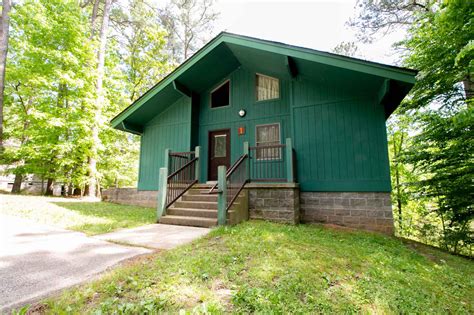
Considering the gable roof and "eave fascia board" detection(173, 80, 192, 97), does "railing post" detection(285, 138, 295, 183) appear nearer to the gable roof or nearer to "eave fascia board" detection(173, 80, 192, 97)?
the gable roof

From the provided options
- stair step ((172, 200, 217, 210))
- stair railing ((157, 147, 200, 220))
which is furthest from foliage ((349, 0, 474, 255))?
stair railing ((157, 147, 200, 220))

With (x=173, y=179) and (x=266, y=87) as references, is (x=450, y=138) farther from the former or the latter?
(x=173, y=179)

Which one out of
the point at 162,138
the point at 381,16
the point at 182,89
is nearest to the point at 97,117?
the point at 162,138

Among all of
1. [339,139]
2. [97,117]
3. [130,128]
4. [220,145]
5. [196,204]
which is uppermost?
[97,117]

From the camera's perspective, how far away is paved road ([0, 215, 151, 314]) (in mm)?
1830

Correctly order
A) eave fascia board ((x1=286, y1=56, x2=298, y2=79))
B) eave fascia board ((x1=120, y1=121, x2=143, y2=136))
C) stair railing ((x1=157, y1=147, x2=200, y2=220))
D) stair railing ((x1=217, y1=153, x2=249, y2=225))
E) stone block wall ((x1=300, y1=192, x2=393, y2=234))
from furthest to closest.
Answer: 1. eave fascia board ((x1=120, y1=121, x2=143, y2=136))
2. eave fascia board ((x1=286, y1=56, x2=298, y2=79))
3. stair railing ((x1=157, y1=147, x2=200, y2=220))
4. stone block wall ((x1=300, y1=192, x2=393, y2=234))
5. stair railing ((x1=217, y1=153, x2=249, y2=225))

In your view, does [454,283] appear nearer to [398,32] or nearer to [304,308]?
[304,308]

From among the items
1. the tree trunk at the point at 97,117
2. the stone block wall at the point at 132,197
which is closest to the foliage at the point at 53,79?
the tree trunk at the point at 97,117

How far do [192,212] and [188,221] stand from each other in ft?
1.04

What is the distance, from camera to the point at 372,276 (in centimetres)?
248

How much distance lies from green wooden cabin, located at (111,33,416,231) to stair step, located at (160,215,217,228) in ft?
6.37

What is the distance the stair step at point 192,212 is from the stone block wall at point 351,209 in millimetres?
2606

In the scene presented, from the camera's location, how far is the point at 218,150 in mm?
7789

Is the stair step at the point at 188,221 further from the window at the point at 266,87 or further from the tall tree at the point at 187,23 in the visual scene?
the tall tree at the point at 187,23
